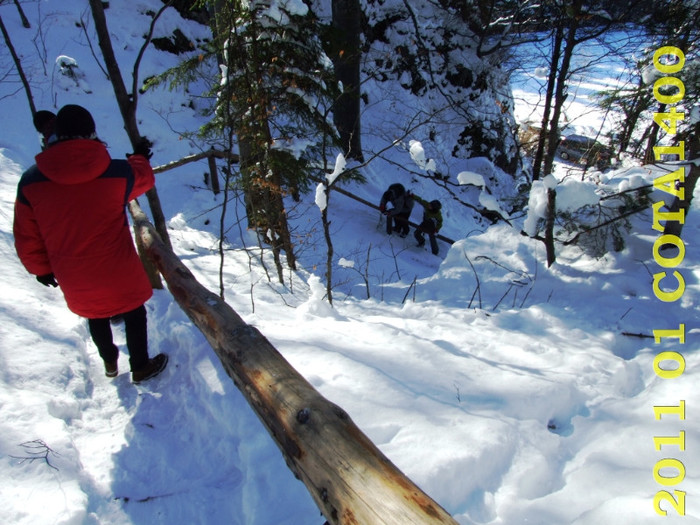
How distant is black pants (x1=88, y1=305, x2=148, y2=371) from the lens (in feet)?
8.87

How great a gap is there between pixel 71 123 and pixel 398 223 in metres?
8.31

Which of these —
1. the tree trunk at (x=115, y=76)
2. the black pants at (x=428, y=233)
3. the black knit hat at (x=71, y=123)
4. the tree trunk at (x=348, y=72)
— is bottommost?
the black pants at (x=428, y=233)

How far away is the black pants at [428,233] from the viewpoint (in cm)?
955

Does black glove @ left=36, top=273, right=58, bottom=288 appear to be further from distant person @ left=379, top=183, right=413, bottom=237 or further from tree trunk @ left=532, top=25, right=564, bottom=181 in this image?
tree trunk @ left=532, top=25, right=564, bottom=181

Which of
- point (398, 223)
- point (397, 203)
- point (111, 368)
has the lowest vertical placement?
point (111, 368)

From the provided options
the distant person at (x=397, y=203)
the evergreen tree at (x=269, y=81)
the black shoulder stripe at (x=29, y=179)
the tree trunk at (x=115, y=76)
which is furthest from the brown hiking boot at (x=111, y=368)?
the distant person at (x=397, y=203)

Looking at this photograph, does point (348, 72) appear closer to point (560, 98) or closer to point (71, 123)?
point (560, 98)

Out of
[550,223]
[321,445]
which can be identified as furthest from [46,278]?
[550,223]

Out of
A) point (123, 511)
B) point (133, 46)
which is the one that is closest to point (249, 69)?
point (123, 511)

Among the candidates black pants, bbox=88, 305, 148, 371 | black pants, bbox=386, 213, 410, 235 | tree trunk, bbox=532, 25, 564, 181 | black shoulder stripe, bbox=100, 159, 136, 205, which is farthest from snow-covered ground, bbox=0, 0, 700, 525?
black pants, bbox=386, 213, 410, 235

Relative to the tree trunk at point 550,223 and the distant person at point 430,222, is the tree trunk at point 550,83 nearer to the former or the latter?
the distant person at point 430,222

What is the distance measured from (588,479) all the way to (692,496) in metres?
0.37

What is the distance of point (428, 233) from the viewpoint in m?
9.63

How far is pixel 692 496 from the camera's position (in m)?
A: 1.40
